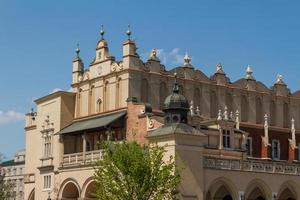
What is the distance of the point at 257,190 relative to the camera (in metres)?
53.6

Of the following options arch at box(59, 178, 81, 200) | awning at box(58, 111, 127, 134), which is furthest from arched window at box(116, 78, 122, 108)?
arch at box(59, 178, 81, 200)

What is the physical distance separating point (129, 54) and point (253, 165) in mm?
14128

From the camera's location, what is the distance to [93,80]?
61688 mm

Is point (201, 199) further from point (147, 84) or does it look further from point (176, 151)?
point (147, 84)

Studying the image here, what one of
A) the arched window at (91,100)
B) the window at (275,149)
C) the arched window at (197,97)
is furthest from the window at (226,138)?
the arched window at (91,100)

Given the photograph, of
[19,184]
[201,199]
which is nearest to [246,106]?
[201,199]

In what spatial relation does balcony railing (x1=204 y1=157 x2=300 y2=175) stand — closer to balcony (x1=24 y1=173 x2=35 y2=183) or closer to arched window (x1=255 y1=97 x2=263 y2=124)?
arched window (x1=255 y1=97 x2=263 y2=124)

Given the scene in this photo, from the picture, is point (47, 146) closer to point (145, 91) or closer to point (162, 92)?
point (145, 91)

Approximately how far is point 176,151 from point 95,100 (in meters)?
17.7

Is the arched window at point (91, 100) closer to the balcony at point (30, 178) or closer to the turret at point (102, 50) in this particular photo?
the turret at point (102, 50)

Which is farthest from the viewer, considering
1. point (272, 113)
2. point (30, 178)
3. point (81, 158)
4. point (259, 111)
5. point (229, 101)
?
point (30, 178)

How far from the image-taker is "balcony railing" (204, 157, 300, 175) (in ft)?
159

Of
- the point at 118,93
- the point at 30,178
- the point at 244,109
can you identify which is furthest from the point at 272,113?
the point at 30,178

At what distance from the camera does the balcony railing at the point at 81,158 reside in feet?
181
